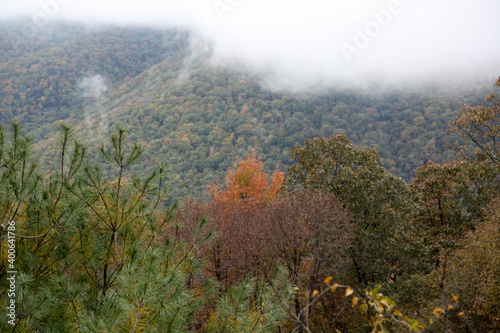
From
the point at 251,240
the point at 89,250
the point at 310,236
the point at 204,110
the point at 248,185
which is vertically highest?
the point at 89,250

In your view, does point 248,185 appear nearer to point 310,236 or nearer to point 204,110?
point 310,236

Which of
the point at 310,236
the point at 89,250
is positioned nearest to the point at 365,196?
the point at 310,236

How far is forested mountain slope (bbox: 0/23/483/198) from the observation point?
192 ft

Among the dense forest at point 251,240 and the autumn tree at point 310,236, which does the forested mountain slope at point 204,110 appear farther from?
the autumn tree at point 310,236

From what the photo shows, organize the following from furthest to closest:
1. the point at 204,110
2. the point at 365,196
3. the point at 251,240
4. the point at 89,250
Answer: the point at 204,110 → the point at 365,196 → the point at 251,240 → the point at 89,250

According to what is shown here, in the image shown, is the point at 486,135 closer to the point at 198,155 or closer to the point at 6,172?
the point at 6,172

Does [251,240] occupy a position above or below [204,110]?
above

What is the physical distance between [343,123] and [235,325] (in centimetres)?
7214

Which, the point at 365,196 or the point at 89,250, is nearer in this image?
the point at 89,250

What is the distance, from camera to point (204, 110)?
73438 millimetres

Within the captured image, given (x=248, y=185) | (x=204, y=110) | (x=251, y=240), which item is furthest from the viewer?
(x=204, y=110)

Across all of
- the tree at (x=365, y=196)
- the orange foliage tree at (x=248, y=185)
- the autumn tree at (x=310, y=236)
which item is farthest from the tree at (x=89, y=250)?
the orange foliage tree at (x=248, y=185)

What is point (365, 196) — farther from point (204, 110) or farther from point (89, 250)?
point (204, 110)

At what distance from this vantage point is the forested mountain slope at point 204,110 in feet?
192
